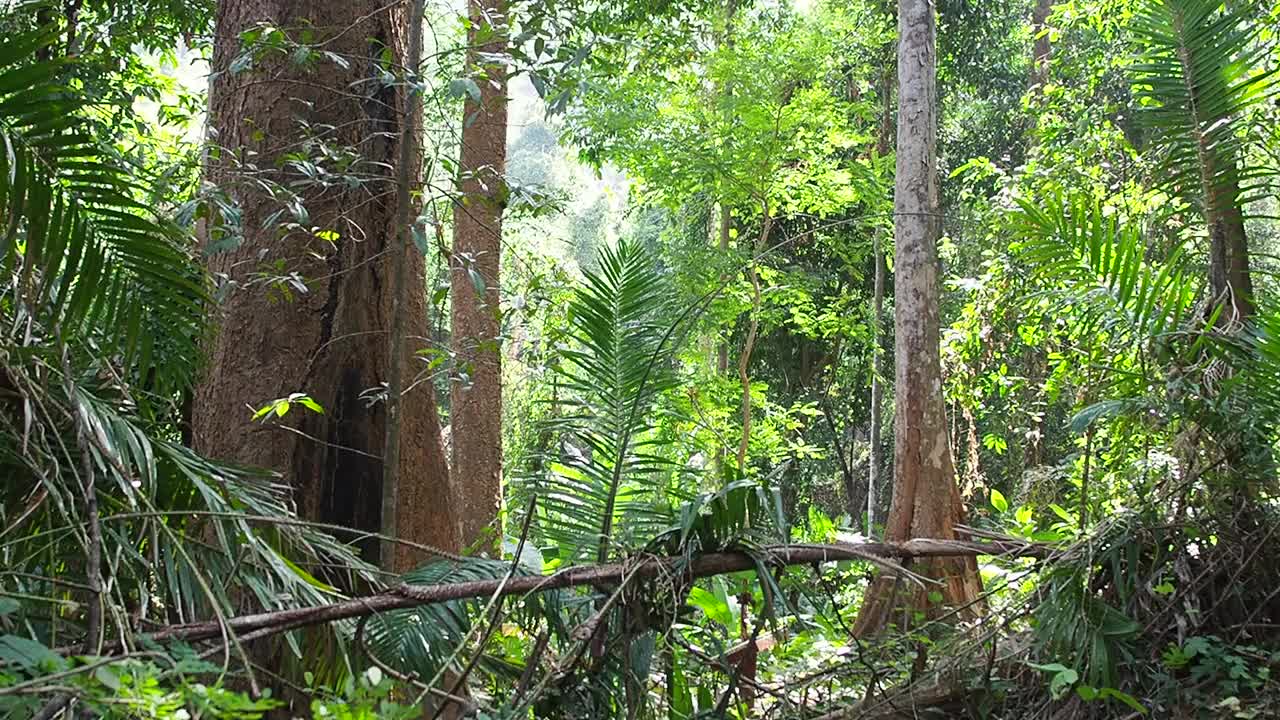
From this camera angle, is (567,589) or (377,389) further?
(377,389)

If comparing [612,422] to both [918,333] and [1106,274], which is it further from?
[918,333]

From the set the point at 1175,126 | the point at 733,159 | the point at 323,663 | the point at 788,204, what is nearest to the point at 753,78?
the point at 733,159

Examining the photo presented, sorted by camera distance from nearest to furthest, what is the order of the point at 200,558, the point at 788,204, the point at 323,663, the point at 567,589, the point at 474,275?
the point at 200,558
the point at 323,663
the point at 567,589
the point at 474,275
the point at 788,204

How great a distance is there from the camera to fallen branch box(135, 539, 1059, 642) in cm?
217

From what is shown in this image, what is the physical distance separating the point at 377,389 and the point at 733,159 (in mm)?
8048

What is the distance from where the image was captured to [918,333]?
22.2 ft

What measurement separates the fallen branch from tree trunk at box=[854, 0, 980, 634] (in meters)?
3.24

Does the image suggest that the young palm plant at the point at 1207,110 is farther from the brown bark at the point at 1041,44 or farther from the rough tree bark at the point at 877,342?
the brown bark at the point at 1041,44

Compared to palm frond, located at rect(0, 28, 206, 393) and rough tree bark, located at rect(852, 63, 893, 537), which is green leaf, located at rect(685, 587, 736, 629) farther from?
rough tree bark, located at rect(852, 63, 893, 537)

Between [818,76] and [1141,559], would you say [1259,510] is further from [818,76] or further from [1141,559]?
[818,76]

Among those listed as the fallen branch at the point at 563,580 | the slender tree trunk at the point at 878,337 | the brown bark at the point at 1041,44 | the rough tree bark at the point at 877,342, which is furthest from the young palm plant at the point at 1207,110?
the brown bark at the point at 1041,44

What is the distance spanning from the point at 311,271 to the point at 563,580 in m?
1.43

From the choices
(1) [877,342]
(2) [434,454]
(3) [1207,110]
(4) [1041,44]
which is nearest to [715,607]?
(2) [434,454]

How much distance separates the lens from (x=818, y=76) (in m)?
11.2
